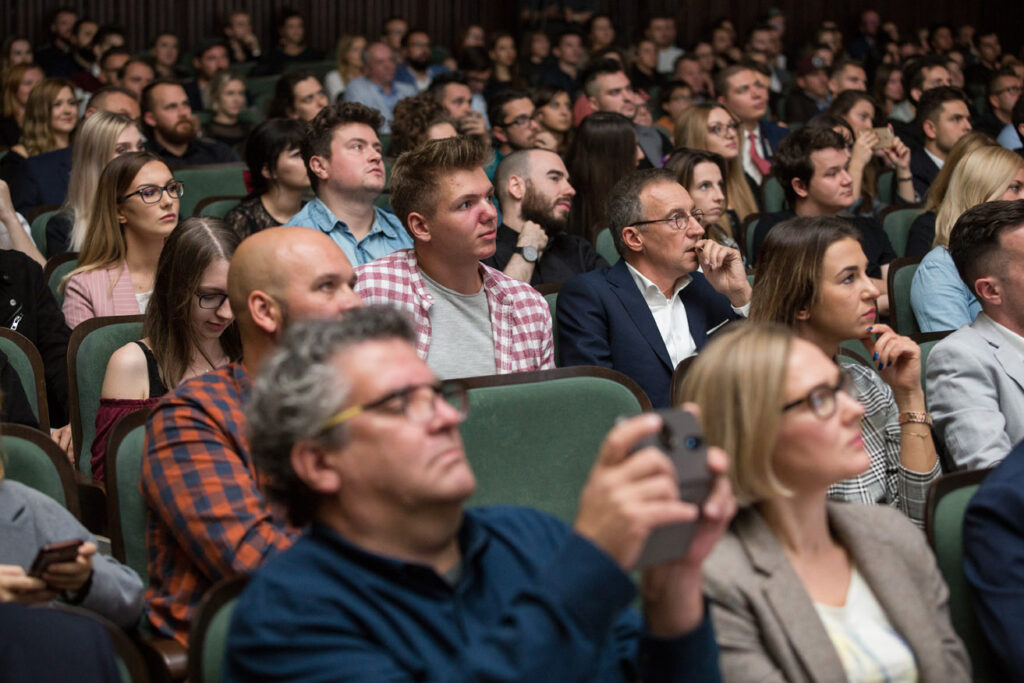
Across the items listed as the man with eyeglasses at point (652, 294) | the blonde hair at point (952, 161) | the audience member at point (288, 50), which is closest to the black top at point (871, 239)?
the blonde hair at point (952, 161)

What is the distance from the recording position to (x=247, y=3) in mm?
9180

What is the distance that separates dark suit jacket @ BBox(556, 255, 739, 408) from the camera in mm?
2814

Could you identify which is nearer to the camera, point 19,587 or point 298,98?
point 19,587

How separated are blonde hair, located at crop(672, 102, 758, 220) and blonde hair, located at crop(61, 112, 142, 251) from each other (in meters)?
2.25

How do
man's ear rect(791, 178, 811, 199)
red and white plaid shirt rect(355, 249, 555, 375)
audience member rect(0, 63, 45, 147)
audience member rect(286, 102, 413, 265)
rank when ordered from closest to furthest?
red and white plaid shirt rect(355, 249, 555, 375) < audience member rect(286, 102, 413, 265) < man's ear rect(791, 178, 811, 199) < audience member rect(0, 63, 45, 147)

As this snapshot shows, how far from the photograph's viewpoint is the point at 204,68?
7746 mm

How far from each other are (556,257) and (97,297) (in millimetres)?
1390

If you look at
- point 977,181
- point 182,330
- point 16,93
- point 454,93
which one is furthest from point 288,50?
point 182,330

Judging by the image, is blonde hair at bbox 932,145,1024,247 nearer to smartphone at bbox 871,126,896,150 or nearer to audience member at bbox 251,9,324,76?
smartphone at bbox 871,126,896,150

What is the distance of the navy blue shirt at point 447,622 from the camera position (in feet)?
3.49

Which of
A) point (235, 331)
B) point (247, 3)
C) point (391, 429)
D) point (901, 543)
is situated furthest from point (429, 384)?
point (247, 3)

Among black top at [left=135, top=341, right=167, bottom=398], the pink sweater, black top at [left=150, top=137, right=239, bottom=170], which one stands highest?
black top at [left=135, top=341, right=167, bottom=398]

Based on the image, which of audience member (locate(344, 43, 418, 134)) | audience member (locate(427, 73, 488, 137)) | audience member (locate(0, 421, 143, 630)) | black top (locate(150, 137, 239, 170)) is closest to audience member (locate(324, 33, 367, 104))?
audience member (locate(344, 43, 418, 134))

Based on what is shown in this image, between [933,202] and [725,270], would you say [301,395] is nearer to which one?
[725,270]
